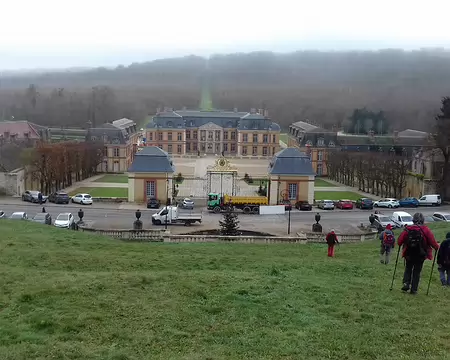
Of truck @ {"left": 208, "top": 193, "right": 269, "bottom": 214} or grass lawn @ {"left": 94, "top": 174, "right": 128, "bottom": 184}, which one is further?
grass lawn @ {"left": 94, "top": 174, "right": 128, "bottom": 184}

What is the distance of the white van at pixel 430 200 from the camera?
115ft

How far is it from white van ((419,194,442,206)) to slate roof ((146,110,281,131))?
3971cm

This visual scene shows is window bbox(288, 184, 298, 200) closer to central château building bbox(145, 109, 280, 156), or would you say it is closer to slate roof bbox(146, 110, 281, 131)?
central château building bbox(145, 109, 280, 156)

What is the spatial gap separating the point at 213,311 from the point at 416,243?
3470mm

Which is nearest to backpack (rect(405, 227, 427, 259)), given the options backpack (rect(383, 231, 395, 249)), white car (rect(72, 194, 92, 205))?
backpack (rect(383, 231, 395, 249))

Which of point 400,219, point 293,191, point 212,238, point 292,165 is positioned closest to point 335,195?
point 293,191

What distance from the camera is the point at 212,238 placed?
2080cm

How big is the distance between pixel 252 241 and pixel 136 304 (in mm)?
12130

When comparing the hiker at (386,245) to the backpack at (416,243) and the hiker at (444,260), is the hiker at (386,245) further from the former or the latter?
the backpack at (416,243)

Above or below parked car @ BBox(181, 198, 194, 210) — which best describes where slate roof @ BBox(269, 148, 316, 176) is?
above

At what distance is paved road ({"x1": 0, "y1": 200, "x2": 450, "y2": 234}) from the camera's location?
2730 cm

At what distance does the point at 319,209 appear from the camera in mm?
34500

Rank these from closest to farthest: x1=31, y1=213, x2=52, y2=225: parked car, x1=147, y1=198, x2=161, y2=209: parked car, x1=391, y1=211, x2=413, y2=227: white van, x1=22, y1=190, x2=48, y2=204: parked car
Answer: x1=31, y1=213, x2=52, y2=225: parked car → x1=391, y1=211, x2=413, y2=227: white van → x1=147, y1=198, x2=161, y2=209: parked car → x1=22, y1=190, x2=48, y2=204: parked car

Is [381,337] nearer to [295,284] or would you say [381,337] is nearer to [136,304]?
[295,284]
